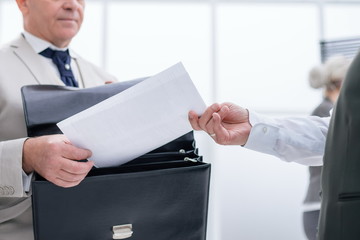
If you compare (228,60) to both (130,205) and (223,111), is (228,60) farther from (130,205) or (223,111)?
(130,205)

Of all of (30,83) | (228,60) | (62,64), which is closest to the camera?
(30,83)

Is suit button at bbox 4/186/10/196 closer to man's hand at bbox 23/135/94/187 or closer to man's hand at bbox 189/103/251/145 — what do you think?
man's hand at bbox 23/135/94/187

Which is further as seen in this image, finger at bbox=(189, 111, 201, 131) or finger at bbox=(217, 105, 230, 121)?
finger at bbox=(217, 105, 230, 121)

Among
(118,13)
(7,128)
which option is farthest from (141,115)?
(118,13)

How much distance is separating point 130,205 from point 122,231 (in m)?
0.06

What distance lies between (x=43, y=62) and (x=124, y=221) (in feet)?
1.98

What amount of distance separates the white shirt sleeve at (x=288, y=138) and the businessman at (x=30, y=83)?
482 millimetres

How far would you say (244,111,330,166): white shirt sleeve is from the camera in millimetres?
1229

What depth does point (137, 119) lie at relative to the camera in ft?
3.15

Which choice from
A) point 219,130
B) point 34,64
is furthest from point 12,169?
point 219,130

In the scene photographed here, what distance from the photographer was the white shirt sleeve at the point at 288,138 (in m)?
1.23

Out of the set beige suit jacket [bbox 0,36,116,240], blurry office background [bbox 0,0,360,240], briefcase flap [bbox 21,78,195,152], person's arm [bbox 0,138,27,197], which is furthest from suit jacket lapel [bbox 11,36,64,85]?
blurry office background [bbox 0,0,360,240]

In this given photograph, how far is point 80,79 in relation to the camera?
1492mm

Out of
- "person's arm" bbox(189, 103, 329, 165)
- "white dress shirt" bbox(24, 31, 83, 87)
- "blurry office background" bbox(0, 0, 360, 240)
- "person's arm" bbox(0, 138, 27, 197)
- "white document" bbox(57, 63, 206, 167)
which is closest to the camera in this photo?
"white document" bbox(57, 63, 206, 167)
